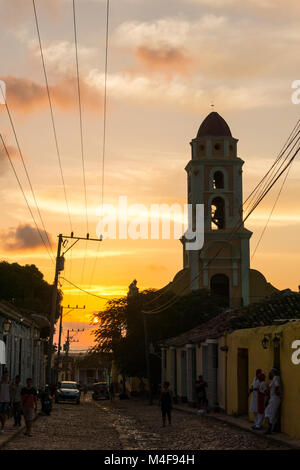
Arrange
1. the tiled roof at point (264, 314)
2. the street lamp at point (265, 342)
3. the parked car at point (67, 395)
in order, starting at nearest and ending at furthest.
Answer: the street lamp at point (265, 342), the tiled roof at point (264, 314), the parked car at point (67, 395)

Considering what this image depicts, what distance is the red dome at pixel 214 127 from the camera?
63.0 metres

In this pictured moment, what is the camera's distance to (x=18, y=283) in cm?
6750

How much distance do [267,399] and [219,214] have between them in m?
41.6

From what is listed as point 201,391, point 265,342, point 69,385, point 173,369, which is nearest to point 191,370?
point 173,369

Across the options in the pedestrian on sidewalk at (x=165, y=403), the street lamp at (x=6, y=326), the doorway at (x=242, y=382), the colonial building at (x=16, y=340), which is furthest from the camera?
the colonial building at (x=16, y=340)

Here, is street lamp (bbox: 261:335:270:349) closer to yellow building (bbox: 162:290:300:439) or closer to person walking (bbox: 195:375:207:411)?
yellow building (bbox: 162:290:300:439)

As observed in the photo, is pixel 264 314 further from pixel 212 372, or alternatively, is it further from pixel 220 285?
pixel 220 285

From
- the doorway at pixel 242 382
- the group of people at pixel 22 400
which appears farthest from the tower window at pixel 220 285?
the group of people at pixel 22 400

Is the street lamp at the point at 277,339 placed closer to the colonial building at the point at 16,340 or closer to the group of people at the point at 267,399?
the group of people at the point at 267,399

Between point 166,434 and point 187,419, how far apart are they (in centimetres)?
691

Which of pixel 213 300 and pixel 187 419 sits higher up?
pixel 213 300

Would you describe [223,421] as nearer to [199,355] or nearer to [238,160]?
[199,355]

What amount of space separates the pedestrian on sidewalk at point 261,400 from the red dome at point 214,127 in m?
43.7
